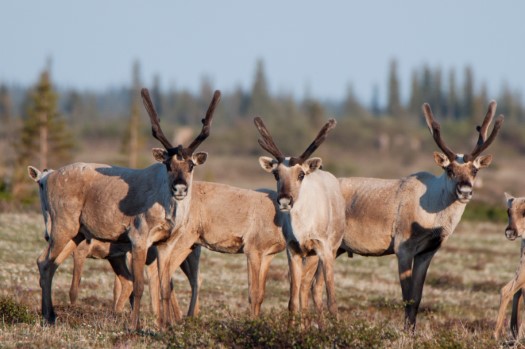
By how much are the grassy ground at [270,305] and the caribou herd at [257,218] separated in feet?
2.17

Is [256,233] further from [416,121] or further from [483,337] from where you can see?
[416,121]

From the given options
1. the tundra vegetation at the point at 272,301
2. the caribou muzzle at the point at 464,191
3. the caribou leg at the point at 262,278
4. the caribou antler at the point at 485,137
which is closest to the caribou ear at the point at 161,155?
the tundra vegetation at the point at 272,301

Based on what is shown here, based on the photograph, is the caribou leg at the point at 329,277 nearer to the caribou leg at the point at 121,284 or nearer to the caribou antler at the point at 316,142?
the caribou antler at the point at 316,142

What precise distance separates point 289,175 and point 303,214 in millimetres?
661

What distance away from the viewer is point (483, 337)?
13.0 metres

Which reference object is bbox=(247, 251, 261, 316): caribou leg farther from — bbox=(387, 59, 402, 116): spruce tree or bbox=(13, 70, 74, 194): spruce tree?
bbox=(387, 59, 402, 116): spruce tree

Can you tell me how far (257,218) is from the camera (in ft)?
55.6

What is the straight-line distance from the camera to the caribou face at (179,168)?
46.0ft

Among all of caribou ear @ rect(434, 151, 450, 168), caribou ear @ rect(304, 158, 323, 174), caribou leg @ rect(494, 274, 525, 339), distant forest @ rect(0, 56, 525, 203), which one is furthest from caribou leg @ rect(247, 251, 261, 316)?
distant forest @ rect(0, 56, 525, 203)

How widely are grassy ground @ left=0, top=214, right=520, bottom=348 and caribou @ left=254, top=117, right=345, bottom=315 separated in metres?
0.70

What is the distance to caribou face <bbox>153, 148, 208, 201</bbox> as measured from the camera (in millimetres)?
14008

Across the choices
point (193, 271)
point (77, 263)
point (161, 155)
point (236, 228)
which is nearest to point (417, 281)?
point (236, 228)

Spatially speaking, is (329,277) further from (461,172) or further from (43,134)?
(43,134)

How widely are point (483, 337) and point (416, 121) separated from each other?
171 meters
